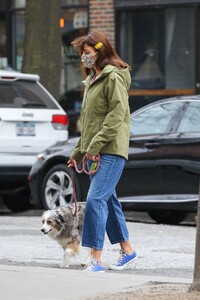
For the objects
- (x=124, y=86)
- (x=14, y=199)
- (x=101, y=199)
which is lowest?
(x=14, y=199)

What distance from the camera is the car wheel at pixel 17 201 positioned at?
15.5m

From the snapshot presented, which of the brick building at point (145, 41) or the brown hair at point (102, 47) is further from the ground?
the brown hair at point (102, 47)

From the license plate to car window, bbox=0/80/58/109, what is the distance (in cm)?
28

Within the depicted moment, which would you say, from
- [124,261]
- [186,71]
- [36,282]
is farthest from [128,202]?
[186,71]

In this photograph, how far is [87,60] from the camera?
8.56m

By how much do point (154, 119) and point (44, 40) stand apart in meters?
4.47

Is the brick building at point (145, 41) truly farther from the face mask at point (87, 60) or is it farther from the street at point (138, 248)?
the face mask at point (87, 60)

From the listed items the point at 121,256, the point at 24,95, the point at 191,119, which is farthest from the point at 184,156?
the point at 121,256

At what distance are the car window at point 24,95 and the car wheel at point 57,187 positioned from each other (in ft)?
4.44

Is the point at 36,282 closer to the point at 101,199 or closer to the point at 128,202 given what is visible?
the point at 101,199

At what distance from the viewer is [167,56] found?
19125mm

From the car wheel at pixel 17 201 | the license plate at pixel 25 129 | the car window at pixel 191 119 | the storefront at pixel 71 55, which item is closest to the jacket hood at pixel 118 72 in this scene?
the car window at pixel 191 119

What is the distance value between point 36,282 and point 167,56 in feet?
38.6

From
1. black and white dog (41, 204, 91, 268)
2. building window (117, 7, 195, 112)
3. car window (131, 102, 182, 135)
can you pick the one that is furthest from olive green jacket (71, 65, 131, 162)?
building window (117, 7, 195, 112)
